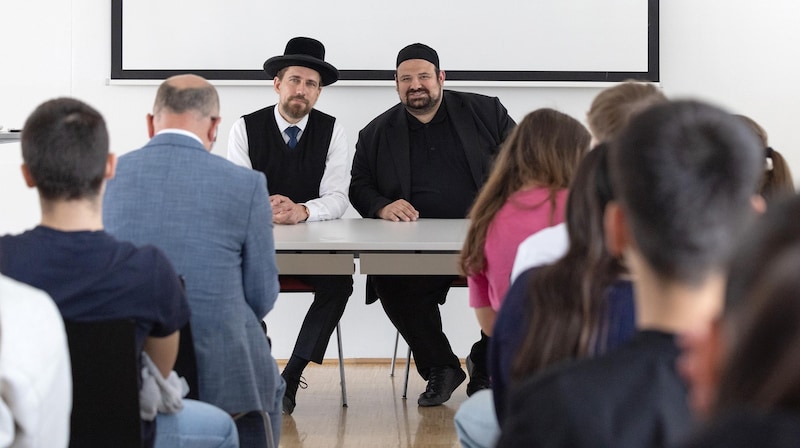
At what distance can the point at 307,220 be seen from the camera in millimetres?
4121

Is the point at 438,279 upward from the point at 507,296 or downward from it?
downward

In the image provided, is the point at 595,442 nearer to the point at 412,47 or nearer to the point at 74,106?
the point at 74,106

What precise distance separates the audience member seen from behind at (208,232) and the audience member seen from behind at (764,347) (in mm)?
1910

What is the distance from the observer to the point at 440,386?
4207 mm

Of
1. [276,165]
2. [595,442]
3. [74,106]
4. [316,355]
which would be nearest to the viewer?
[595,442]

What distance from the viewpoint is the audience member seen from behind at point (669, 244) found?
2.97 ft

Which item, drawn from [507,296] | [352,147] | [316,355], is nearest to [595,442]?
[507,296]

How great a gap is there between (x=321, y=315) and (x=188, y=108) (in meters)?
1.76

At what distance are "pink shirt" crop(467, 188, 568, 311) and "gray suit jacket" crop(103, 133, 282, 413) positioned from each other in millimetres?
547

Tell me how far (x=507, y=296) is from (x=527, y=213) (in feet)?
2.91

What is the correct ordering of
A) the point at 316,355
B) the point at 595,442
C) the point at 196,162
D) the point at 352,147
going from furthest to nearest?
1. the point at 352,147
2. the point at 316,355
3. the point at 196,162
4. the point at 595,442

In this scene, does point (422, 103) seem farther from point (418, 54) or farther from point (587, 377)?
point (587, 377)

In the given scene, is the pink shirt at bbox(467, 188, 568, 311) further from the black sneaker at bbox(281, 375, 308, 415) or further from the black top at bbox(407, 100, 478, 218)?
the black top at bbox(407, 100, 478, 218)

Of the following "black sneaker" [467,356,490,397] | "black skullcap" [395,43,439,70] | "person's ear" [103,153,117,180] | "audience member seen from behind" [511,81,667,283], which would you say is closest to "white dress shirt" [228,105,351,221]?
"black skullcap" [395,43,439,70]
